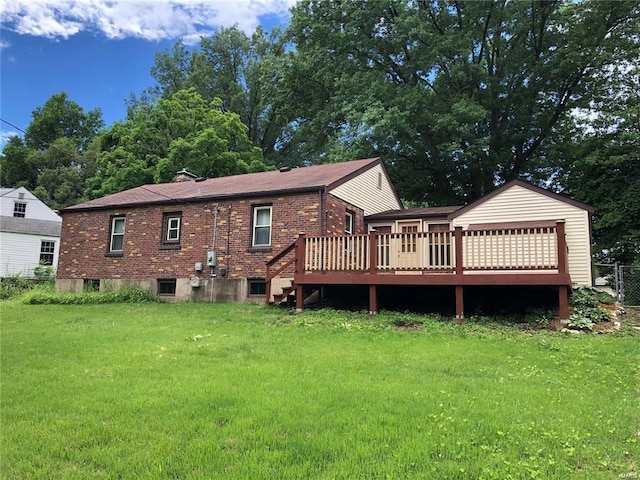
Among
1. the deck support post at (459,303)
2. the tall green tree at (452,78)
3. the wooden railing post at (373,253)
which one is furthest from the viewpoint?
the tall green tree at (452,78)

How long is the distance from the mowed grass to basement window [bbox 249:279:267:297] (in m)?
6.10

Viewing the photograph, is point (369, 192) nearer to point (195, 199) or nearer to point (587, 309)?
point (195, 199)

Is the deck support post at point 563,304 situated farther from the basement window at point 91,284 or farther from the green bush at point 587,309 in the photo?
the basement window at point 91,284

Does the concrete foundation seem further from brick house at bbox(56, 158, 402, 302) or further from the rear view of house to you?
the rear view of house

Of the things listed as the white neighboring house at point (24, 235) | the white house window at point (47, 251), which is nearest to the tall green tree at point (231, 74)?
the white neighboring house at point (24, 235)

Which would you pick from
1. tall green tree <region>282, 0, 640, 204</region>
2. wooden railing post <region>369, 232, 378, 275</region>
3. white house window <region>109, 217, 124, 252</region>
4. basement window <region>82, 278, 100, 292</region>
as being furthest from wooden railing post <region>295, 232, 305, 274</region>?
tall green tree <region>282, 0, 640, 204</region>

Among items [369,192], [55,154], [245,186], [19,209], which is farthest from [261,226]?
[55,154]

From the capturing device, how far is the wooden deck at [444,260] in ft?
31.7

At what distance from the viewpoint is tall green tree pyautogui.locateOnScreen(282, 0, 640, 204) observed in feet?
70.6

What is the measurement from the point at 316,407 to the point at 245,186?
12454mm

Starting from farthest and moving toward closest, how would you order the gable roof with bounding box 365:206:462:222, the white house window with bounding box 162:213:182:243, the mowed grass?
the white house window with bounding box 162:213:182:243
the gable roof with bounding box 365:206:462:222
the mowed grass

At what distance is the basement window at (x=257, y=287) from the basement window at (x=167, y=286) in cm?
311

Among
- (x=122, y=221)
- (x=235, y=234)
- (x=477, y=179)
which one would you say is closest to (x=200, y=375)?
(x=235, y=234)

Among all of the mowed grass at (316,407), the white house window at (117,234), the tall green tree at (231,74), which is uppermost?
the tall green tree at (231,74)
